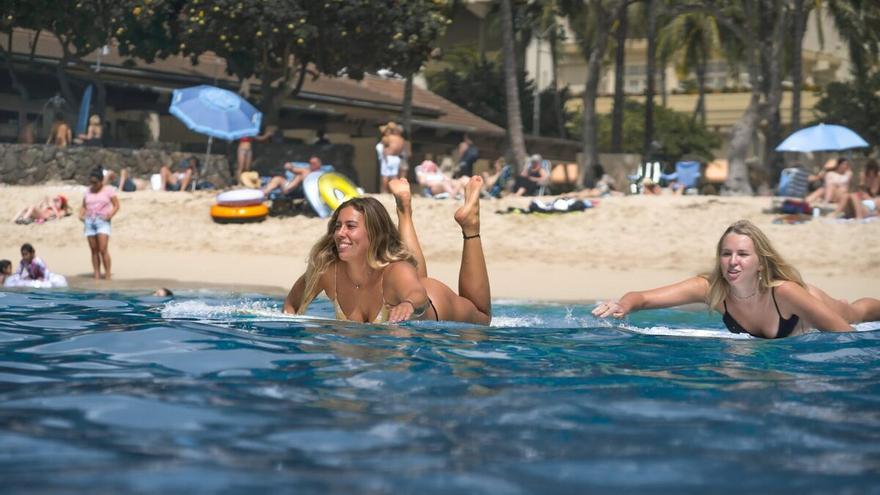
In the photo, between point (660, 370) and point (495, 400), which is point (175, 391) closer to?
point (495, 400)

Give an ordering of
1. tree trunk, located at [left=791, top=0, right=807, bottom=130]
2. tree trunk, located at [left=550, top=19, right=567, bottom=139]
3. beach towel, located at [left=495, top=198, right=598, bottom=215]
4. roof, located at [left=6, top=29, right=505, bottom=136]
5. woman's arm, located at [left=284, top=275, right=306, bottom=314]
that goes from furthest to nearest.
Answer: tree trunk, located at [left=550, top=19, right=567, bottom=139]
roof, located at [left=6, top=29, right=505, bottom=136]
tree trunk, located at [left=791, top=0, right=807, bottom=130]
beach towel, located at [left=495, top=198, right=598, bottom=215]
woman's arm, located at [left=284, top=275, right=306, bottom=314]

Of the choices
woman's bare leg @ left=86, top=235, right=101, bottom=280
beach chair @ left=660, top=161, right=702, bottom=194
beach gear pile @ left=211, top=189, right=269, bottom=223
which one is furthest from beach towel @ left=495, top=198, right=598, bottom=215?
woman's bare leg @ left=86, top=235, right=101, bottom=280

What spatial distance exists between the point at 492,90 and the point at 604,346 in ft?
126

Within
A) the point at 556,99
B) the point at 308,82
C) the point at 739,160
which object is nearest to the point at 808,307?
the point at 739,160

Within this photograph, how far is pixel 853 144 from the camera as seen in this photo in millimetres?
18938

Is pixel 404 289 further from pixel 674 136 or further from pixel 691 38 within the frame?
pixel 674 136

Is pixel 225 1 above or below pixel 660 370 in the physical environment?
above

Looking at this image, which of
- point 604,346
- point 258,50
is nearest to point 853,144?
point 258,50

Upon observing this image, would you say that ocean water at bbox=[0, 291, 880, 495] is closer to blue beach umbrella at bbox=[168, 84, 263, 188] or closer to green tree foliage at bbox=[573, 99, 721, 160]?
blue beach umbrella at bbox=[168, 84, 263, 188]

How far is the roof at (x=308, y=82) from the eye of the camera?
1068 inches

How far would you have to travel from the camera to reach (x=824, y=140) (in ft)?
62.9

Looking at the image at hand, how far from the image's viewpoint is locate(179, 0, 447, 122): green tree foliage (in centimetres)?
2408

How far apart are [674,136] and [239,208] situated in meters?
33.1

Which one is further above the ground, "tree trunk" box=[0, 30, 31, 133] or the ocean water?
"tree trunk" box=[0, 30, 31, 133]
